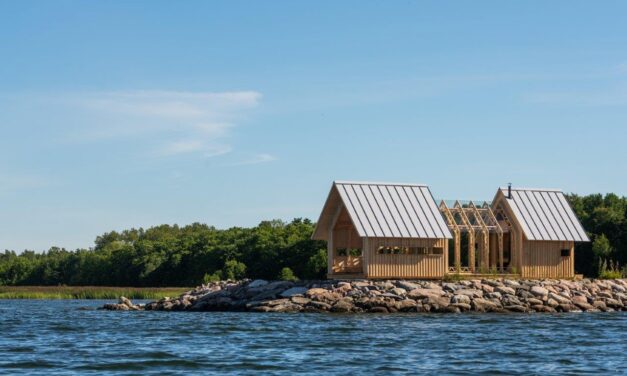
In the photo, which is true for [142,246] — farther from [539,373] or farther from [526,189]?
[539,373]

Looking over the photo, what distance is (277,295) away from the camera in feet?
136

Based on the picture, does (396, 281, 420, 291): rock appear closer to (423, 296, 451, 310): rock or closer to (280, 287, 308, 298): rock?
(423, 296, 451, 310): rock

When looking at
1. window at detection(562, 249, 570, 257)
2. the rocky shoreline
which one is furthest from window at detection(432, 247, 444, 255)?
window at detection(562, 249, 570, 257)

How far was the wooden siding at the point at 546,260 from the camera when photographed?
44594mm

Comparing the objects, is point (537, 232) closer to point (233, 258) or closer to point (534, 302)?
point (534, 302)

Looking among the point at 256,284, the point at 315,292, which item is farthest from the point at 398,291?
the point at 256,284

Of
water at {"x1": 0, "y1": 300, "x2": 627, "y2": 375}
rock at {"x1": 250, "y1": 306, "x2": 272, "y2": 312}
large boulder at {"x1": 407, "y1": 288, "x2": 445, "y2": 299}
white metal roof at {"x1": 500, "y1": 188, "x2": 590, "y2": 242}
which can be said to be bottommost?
water at {"x1": 0, "y1": 300, "x2": 627, "y2": 375}

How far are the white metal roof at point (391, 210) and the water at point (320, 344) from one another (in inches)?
210

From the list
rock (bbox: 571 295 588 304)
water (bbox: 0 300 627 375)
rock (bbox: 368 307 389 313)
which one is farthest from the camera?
rock (bbox: 571 295 588 304)

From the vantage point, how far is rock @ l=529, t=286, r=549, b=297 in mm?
40594

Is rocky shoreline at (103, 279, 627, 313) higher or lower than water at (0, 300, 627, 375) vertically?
higher

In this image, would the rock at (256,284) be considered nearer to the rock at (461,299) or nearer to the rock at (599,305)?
the rock at (461,299)

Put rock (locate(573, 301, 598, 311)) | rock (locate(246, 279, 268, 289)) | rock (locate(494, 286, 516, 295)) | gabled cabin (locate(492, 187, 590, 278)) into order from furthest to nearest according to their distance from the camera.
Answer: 1. gabled cabin (locate(492, 187, 590, 278))
2. rock (locate(246, 279, 268, 289))
3. rock (locate(573, 301, 598, 311))
4. rock (locate(494, 286, 516, 295))

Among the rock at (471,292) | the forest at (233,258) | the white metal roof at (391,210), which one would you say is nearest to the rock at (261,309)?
the white metal roof at (391,210)
